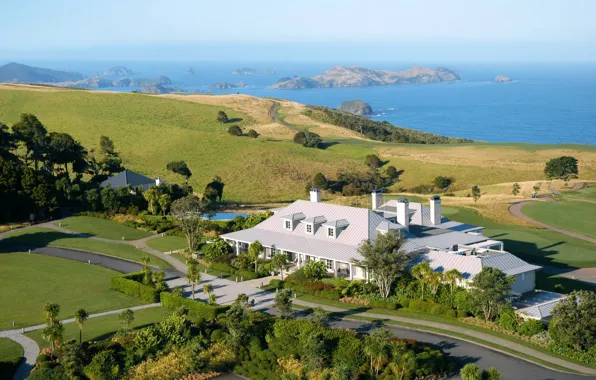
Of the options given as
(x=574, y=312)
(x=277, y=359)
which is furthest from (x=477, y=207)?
(x=277, y=359)

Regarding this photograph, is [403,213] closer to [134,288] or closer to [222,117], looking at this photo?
[134,288]

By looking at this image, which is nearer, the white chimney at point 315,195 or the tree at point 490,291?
the tree at point 490,291

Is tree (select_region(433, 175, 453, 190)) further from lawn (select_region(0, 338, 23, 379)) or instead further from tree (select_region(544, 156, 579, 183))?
lawn (select_region(0, 338, 23, 379))

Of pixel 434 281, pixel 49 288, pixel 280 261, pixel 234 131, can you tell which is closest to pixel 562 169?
pixel 434 281

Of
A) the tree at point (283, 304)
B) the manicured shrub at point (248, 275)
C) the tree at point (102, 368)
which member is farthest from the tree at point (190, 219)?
the tree at point (102, 368)

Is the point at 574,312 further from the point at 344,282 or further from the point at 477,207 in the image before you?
the point at 477,207

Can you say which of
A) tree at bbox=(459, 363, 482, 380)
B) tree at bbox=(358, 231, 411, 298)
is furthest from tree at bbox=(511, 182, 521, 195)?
tree at bbox=(459, 363, 482, 380)

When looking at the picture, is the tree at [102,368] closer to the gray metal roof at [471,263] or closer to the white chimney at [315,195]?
the gray metal roof at [471,263]
